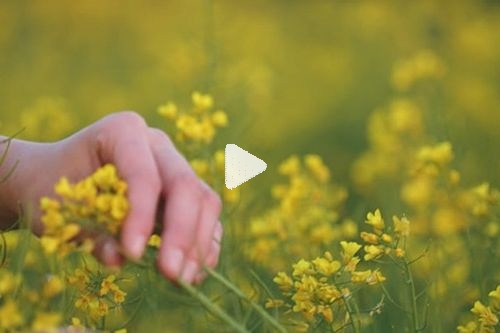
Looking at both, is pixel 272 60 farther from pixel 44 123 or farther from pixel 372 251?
pixel 372 251

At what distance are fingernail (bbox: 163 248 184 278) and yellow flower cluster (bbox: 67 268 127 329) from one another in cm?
26

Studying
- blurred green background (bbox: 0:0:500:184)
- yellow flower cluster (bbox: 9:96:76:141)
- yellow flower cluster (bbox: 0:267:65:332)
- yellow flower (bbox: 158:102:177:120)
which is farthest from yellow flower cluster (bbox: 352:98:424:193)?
yellow flower cluster (bbox: 0:267:65:332)

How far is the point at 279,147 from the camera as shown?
606cm

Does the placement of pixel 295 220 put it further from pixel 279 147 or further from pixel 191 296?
pixel 279 147

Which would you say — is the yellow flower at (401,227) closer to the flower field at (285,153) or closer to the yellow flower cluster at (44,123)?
the flower field at (285,153)

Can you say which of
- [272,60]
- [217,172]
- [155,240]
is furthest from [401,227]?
[272,60]

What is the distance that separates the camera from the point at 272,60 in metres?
7.36

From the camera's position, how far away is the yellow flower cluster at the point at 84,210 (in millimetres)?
1707

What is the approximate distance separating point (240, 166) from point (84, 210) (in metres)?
0.87

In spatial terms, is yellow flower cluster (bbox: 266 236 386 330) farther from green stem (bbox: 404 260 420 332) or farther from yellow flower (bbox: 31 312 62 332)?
yellow flower (bbox: 31 312 62 332)

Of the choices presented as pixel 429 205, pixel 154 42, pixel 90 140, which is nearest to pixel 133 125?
pixel 90 140

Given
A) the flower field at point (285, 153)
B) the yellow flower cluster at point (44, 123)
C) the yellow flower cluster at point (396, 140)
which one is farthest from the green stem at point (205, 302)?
the yellow flower cluster at point (396, 140)

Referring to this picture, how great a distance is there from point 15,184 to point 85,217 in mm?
447

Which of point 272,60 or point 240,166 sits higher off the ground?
point 240,166
